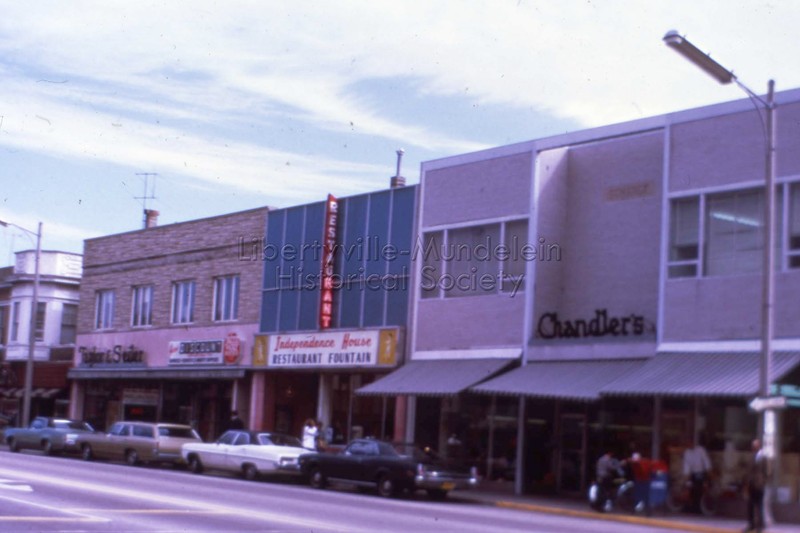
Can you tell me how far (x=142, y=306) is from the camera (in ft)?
148

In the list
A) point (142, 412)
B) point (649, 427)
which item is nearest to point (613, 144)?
point (649, 427)

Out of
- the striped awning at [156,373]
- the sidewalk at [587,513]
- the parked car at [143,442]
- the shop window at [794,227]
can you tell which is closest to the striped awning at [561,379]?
the sidewalk at [587,513]

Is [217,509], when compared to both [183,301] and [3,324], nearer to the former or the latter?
[183,301]

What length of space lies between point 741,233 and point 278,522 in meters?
12.2

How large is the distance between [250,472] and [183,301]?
→ 1337 centimetres

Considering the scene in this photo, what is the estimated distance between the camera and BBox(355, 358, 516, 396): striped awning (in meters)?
29.0

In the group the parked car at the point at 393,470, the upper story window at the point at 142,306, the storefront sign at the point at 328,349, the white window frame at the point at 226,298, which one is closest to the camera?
the parked car at the point at 393,470

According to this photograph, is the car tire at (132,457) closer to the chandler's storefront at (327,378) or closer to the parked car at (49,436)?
the parked car at (49,436)

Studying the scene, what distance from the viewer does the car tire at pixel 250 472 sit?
30.6 meters

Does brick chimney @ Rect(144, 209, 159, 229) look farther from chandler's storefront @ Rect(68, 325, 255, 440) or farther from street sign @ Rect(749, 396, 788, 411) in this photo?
street sign @ Rect(749, 396, 788, 411)

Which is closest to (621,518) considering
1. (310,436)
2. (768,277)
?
(768,277)

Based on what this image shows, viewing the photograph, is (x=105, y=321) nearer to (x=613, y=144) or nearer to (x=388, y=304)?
(x=388, y=304)

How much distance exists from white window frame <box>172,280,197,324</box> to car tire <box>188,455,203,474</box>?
9780 millimetres

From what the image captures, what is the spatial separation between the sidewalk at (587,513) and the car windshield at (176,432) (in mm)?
10049
